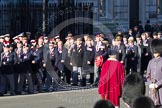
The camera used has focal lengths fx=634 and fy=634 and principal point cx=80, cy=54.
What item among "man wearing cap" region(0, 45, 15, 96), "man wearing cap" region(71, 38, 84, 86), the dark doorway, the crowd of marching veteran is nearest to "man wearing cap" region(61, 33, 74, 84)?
the crowd of marching veteran

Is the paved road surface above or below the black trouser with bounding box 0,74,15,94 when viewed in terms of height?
below

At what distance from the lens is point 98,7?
1387 inches

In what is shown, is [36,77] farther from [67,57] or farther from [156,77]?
[156,77]

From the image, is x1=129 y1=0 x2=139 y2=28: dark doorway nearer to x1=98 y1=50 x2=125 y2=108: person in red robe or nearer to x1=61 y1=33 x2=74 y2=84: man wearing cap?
x1=61 y1=33 x2=74 y2=84: man wearing cap

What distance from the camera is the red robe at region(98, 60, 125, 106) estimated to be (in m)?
12.6

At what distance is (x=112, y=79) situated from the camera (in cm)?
1263

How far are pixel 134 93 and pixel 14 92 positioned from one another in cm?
715

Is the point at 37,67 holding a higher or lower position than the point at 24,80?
higher

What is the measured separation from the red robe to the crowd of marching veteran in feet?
16.7

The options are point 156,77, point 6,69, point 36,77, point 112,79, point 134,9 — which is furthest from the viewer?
point 134,9

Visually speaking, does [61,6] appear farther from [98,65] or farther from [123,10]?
[123,10]

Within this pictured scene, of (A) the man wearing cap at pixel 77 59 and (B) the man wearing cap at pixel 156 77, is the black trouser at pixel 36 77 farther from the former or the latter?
(B) the man wearing cap at pixel 156 77

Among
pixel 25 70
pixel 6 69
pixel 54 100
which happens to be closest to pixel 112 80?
pixel 54 100

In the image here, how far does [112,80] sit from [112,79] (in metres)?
0.02
